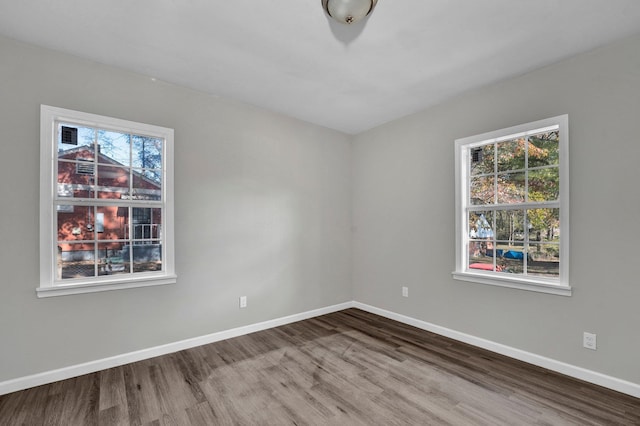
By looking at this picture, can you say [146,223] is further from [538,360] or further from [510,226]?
[538,360]

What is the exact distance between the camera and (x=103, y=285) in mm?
2668

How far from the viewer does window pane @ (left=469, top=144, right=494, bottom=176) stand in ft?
10.5

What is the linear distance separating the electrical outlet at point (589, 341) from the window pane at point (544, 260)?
0.50 meters

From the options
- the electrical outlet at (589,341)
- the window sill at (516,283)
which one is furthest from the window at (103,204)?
the electrical outlet at (589,341)

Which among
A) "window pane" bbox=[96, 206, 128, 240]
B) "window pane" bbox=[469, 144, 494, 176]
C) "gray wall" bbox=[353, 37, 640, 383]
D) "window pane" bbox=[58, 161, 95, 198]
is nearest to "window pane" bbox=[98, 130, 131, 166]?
"window pane" bbox=[58, 161, 95, 198]

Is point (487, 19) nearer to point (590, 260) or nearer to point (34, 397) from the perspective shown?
point (590, 260)

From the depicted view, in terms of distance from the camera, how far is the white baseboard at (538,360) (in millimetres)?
2314

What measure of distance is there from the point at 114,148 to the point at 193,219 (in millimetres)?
956

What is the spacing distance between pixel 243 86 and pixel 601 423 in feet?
12.8

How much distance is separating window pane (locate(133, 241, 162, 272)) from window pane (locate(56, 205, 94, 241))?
40 centimetres

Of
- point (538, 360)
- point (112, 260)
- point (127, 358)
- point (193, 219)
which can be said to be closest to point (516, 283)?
point (538, 360)

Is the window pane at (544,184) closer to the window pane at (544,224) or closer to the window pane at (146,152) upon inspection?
the window pane at (544,224)

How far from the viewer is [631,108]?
7.56ft

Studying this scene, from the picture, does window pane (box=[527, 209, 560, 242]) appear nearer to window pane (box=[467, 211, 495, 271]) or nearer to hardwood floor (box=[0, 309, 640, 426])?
window pane (box=[467, 211, 495, 271])
